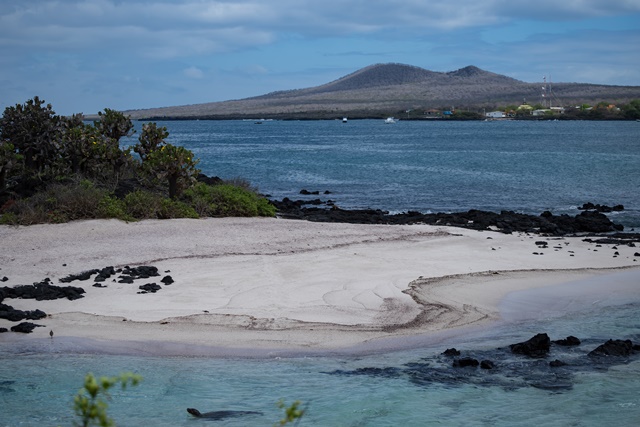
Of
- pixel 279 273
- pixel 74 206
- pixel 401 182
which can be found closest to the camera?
pixel 279 273

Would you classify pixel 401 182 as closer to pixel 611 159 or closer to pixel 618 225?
pixel 618 225

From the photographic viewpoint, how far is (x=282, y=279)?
1525 centimetres

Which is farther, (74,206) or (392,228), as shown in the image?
(392,228)

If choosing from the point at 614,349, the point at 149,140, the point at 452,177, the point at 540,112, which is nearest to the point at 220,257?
the point at 614,349

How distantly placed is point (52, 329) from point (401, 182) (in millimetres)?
32559

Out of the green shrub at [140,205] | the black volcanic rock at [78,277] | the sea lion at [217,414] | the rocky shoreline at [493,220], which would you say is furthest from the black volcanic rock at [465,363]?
the rocky shoreline at [493,220]

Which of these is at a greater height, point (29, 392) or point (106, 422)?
point (106, 422)

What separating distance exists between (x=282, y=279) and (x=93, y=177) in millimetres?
10601

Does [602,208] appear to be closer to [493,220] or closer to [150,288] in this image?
[493,220]

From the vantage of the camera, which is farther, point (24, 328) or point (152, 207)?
point (152, 207)

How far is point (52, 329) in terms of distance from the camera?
1220 centimetres

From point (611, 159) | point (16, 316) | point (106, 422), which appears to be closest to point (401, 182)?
point (611, 159)

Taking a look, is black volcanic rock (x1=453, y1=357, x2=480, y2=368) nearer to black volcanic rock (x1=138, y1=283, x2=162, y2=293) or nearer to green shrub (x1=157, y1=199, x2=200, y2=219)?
black volcanic rock (x1=138, y1=283, x2=162, y2=293)

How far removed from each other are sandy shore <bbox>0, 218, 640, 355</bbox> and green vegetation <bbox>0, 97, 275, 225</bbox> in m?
0.90
